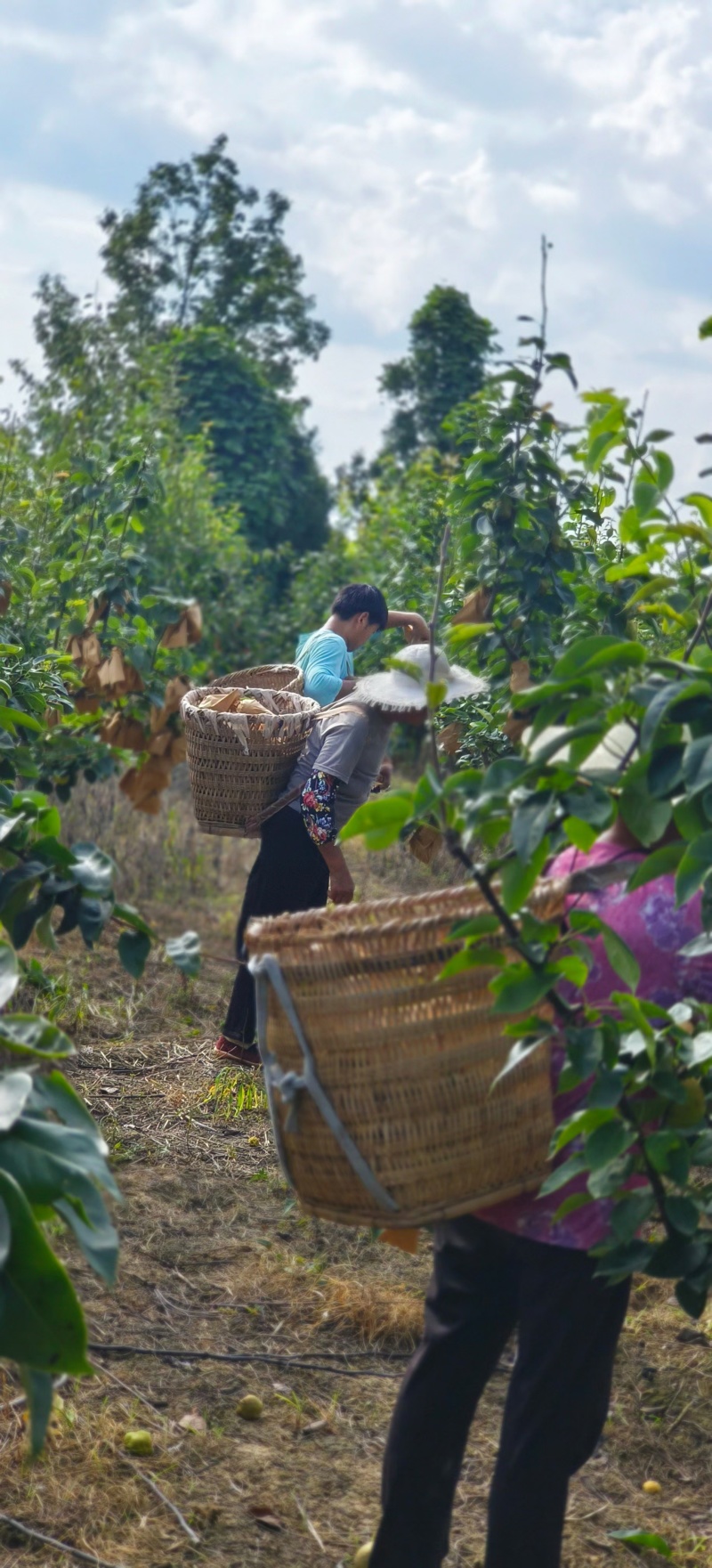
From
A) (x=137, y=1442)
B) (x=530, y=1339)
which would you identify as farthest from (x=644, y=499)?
(x=137, y=1442)

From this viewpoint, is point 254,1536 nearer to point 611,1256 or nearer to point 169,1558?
point 169,1558

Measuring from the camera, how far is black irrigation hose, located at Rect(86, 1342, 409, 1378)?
10.1 feet

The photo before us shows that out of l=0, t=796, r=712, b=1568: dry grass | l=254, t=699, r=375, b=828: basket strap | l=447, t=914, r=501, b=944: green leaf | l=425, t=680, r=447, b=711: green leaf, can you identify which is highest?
l=425, t=680, r=447, b=711: green leaf

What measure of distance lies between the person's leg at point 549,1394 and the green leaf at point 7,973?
828 millimetres

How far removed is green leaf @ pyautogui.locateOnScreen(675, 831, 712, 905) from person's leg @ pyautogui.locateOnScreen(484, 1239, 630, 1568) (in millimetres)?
585

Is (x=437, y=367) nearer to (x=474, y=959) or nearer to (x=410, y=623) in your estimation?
(x=410, y=623)

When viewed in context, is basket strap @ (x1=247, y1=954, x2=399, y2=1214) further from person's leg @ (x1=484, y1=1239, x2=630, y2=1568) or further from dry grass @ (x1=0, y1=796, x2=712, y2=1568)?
dry grass @ (x1=0, y1=796, x2=712, y2=1568)

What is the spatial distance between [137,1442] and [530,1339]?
1.12 meters

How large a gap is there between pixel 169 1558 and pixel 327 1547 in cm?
28

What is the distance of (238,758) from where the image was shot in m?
4.58

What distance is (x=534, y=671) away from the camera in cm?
388

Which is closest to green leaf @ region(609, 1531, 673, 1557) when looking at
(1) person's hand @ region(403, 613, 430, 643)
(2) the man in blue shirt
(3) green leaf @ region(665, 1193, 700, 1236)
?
(3) green leaf @ region(665, 1193, 700, 1236)

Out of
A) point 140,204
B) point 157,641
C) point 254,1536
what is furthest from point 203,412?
point 254,1536

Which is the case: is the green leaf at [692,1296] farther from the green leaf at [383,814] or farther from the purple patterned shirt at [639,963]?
the green leaf at [383,814]
